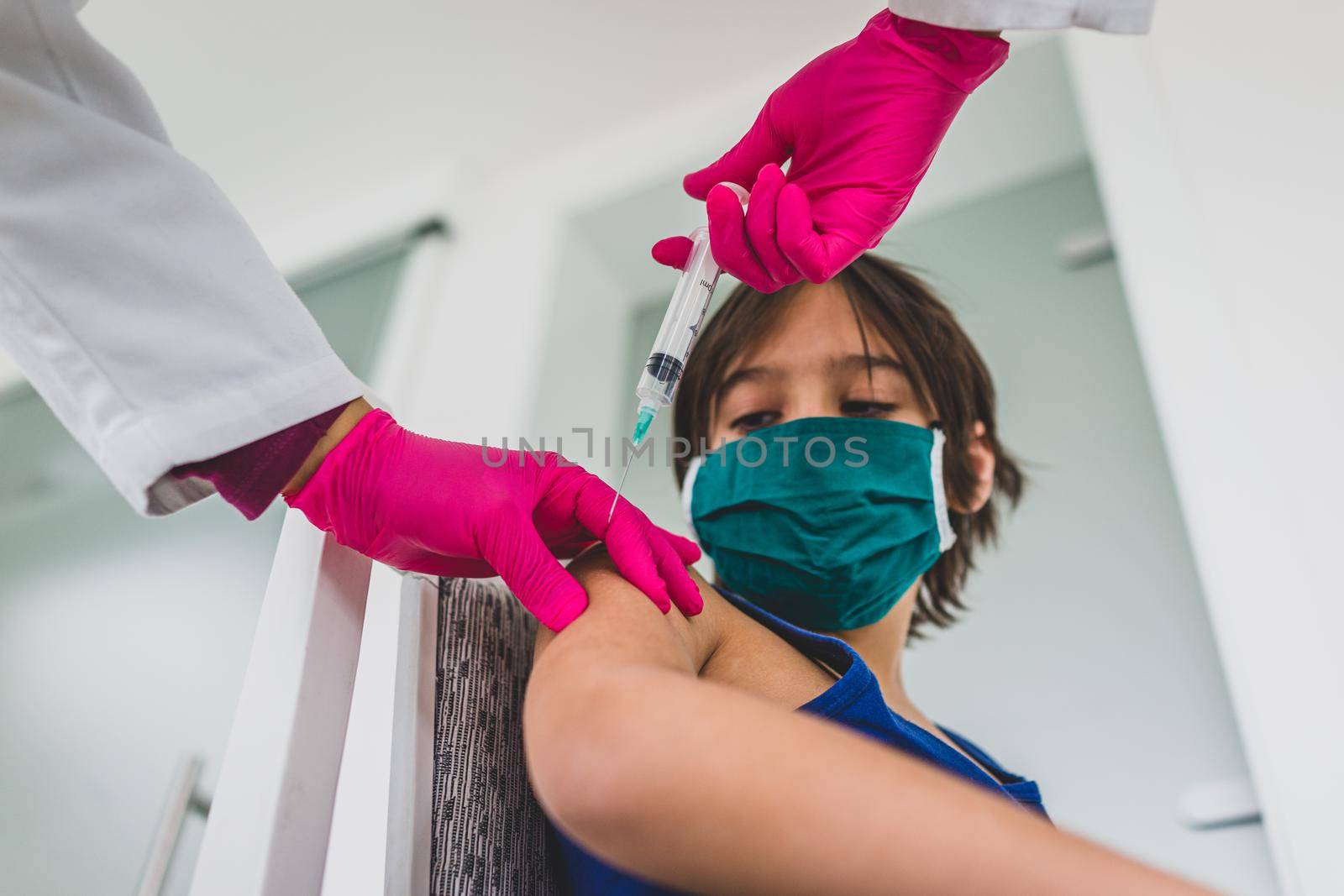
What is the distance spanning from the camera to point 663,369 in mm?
846

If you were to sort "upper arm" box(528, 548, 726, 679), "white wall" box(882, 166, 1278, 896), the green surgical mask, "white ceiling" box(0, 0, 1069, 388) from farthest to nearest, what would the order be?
1. "white ceiling" box(0, 0, 1069, 388)
2. "white wall" box(882, 166, 1278, 896)
3. the green surgical mask
4. "upper arm" box(528, 548, 726, 679)

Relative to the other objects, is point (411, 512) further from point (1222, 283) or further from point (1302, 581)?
point (1222, 283)

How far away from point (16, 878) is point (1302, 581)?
6.72ft

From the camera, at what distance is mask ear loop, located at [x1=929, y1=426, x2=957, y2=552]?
108 cm

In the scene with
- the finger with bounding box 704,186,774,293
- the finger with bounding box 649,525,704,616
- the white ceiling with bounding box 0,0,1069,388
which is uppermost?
the white ceiling with bounding box 0,0,1069,388

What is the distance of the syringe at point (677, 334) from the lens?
843 mm

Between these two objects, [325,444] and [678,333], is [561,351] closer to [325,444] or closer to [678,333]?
[678,333]

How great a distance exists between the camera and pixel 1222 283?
1381mm

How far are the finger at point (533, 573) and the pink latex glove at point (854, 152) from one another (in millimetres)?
362

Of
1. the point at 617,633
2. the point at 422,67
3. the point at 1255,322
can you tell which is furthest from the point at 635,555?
the point at 422,67

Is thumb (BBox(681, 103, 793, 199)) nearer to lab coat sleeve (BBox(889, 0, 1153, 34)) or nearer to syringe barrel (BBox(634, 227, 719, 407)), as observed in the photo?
syringe barrel (BBox(634, 227, 719, 407))

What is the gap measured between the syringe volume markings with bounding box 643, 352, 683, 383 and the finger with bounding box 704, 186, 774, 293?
0.37ft

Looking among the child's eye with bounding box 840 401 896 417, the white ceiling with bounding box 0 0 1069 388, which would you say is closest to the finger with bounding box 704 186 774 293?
the child's eye with bounding box 840 401 896 417

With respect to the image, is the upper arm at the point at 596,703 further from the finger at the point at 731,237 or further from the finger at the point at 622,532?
the finger at the point at 731,237
